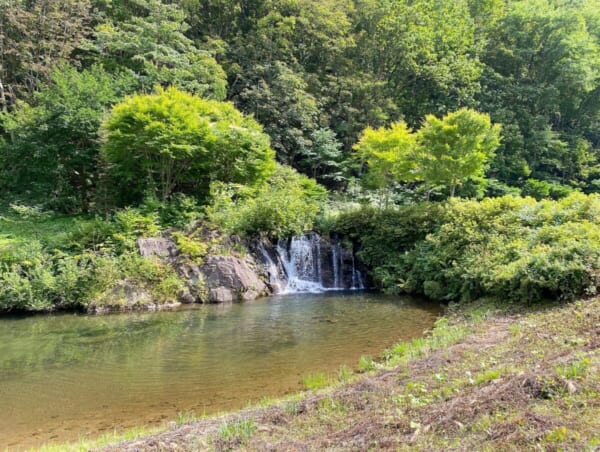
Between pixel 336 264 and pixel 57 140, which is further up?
pixel 57 140

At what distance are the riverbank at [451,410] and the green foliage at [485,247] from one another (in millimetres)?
3284

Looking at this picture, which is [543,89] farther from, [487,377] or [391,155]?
[487,377]

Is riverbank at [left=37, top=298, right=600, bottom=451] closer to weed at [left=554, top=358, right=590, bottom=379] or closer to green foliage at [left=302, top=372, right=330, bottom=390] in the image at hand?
weed at [left=554, top=358, right=590, bottom=379]

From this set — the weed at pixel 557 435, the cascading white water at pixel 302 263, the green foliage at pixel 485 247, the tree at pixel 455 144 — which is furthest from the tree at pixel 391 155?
the weed at pixel 557 435

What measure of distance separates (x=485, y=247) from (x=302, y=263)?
7124mm

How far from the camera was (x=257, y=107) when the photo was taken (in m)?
28.8

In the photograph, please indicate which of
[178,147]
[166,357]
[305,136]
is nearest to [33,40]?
[178,147]

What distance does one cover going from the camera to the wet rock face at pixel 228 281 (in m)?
15.0

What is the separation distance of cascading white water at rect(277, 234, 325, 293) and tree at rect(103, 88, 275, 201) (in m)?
4.16

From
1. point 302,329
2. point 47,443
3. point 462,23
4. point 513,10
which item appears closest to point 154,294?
point 302,329

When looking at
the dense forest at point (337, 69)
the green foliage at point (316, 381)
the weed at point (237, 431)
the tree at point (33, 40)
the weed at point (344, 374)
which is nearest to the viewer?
the weed at point (237, 431)

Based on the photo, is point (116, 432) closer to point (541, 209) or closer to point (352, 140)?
point (541, 209)

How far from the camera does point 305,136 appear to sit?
99.6ft

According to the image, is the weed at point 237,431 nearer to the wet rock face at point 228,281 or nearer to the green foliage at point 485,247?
the green foliage at point 485,247
